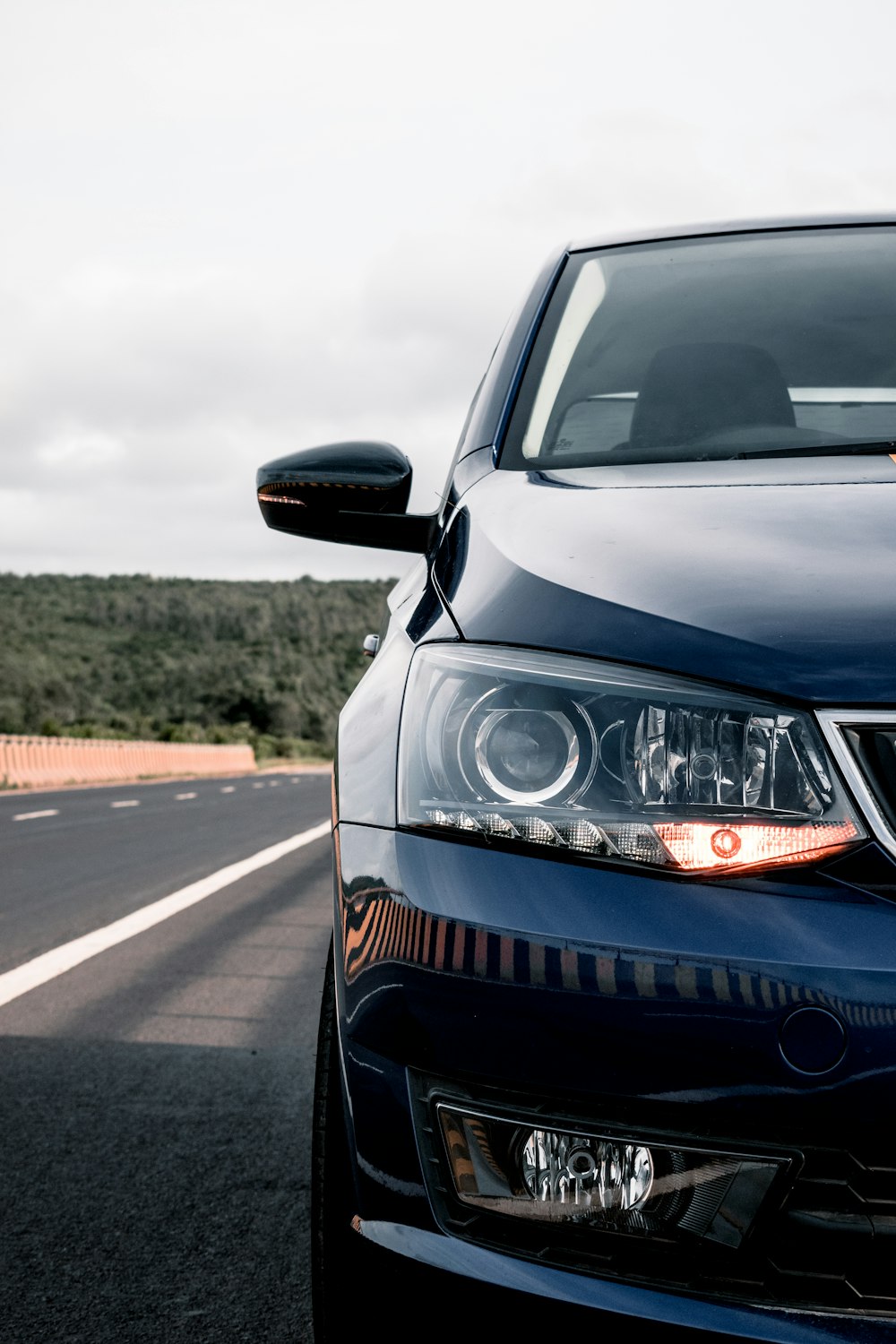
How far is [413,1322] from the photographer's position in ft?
4.71

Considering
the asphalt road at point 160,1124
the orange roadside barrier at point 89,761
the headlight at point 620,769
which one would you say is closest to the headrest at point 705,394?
the headlight at point 620,769

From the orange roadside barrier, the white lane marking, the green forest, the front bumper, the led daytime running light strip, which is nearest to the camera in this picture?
the front bumper

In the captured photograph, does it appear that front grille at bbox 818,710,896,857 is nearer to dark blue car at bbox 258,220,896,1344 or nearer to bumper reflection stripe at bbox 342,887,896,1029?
dark blue car at bbox 258,220,896,1344

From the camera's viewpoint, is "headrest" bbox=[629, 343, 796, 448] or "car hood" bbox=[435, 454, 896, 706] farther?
"headrest" bbox=[629, 343, 796, 448]

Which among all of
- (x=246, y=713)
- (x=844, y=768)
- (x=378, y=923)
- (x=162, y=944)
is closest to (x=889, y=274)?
(x=844, y=768)

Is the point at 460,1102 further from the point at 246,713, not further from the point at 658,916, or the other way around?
the point at 246,713

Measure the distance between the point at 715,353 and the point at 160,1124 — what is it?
7.72 feet

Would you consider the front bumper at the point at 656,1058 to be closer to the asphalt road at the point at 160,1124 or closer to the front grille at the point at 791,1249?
the front grille at the point at 791,1249

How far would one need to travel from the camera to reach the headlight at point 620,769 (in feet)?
4.68

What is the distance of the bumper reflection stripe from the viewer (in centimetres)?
131

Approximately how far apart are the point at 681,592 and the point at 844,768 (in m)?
0.30

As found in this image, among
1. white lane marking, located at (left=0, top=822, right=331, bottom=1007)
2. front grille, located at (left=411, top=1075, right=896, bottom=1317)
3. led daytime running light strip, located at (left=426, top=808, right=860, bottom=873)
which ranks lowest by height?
white lane marking, located at (left=0, top=822, right=331, bottom=1007)

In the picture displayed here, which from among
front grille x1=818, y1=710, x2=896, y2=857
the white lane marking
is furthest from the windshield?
the white lane marking

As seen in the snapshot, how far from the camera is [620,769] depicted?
151 cm
